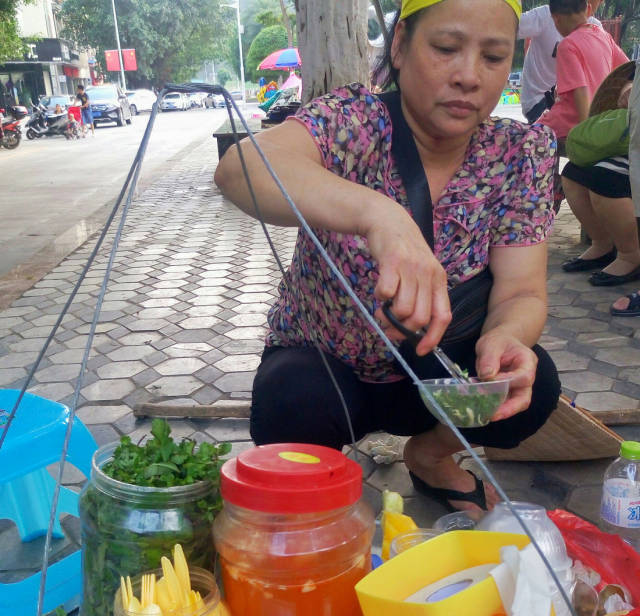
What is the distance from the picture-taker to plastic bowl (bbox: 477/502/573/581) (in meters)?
1.00

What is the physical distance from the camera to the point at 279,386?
166cm

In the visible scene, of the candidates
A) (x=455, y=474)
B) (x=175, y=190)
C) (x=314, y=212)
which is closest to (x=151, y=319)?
(x=455, y=474)

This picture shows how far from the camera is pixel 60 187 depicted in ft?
33.0

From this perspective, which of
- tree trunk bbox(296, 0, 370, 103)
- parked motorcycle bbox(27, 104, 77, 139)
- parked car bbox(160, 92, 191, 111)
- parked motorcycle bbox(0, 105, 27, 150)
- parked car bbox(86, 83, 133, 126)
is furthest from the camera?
parked car bbox(160, 92, 191, 111)

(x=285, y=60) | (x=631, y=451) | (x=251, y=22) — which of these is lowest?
(x=631, y=451)

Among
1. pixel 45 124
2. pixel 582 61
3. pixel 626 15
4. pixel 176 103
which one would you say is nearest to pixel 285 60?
pixel 45 124

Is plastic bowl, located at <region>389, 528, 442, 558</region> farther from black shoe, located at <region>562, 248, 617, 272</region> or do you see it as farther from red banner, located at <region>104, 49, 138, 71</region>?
red banner, located at <region>104, 49, 138, 71</region>

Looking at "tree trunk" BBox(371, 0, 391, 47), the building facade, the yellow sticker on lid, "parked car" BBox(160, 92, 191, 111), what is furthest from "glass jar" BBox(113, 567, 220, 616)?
the building facade

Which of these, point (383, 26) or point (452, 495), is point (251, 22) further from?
point (452, 495)

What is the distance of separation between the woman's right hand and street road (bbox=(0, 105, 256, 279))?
391cm

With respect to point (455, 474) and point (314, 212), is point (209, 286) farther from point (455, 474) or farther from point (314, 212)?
point (314, 212)

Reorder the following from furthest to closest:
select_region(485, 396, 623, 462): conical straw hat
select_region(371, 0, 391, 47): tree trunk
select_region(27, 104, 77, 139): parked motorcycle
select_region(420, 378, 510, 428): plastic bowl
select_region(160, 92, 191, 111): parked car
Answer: select_region(160, 92, 191, 111): parked car
select_region(27, 104, 77, 139): parked motorcycle
select_region(485, 396, 623, 462): conical straw hat
select_region(371, 0, 391, 47): tree trunk
select_region(420, 378, 510, 428): plastic bowl

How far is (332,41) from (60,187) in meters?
8.11

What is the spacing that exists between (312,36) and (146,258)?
10.2 feet
